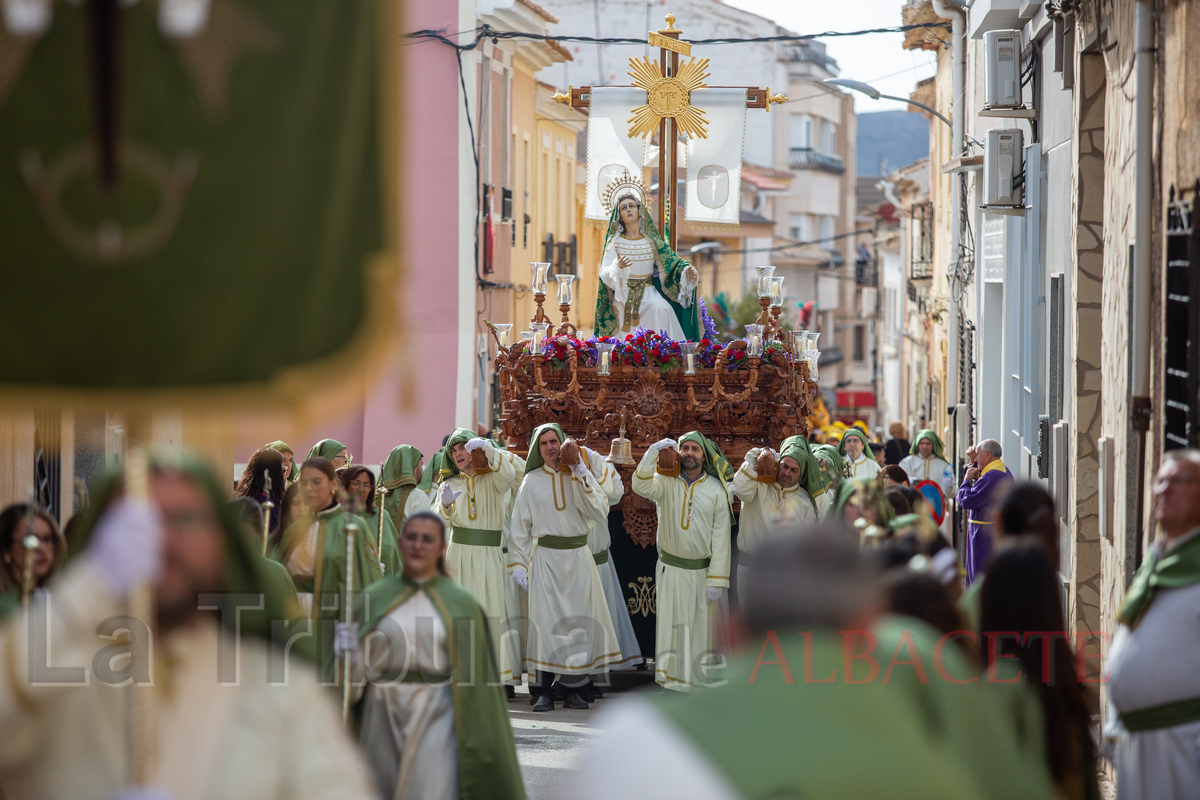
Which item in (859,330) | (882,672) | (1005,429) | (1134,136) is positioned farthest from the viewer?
(859,330)

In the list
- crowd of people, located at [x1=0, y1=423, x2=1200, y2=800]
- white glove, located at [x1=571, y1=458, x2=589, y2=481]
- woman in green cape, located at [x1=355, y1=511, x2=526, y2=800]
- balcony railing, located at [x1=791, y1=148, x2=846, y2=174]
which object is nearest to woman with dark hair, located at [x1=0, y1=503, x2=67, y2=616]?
crowd of people, located at [x1=0, y1=423, x2=1200, y2=800]

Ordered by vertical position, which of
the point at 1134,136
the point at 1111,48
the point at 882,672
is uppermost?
the point at 1111,48

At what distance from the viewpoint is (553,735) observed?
1003 centimetres

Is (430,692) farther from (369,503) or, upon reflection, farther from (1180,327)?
(1180,327)

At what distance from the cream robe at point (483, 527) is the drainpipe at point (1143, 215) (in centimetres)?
512

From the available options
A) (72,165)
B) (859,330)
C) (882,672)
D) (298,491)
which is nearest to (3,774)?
(72,165)

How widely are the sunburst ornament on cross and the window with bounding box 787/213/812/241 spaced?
43058 mm

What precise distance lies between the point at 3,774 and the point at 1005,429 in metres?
13.0

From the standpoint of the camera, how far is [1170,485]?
5.48 meters

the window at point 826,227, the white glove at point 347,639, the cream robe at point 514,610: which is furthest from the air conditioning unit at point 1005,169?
the window at point 826,227

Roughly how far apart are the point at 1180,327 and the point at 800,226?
5197 centimetres

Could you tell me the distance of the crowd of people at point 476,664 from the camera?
118 inches

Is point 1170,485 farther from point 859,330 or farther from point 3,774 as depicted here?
point 859,330

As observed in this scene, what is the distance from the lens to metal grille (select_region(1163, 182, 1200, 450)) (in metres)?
6.66
